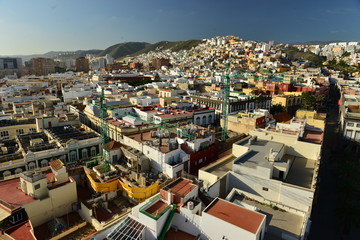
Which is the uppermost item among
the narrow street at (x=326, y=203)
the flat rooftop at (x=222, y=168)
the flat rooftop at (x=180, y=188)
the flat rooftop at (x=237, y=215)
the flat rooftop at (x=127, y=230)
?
the flat rooftop at (x=180, y=188)

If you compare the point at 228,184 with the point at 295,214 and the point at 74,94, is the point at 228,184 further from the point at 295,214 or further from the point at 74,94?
the point at 74,94

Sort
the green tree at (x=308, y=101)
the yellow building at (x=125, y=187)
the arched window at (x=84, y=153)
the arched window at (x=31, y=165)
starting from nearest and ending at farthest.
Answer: the yellow building at (x=125, y=187), the arched window at (x=31, y=165), the arched window at (x=84, y=153), the green tree at (x=308, y=101)

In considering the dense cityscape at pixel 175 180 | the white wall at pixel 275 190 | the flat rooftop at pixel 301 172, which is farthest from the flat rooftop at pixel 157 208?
the flat rooftop at pixel 301 172

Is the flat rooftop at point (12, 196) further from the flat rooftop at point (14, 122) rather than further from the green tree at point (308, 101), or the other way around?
the green tree at point (308, 101)

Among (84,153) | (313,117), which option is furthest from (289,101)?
(84,153)

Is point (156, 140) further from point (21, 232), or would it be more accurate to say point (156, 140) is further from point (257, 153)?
point (21, 232)
